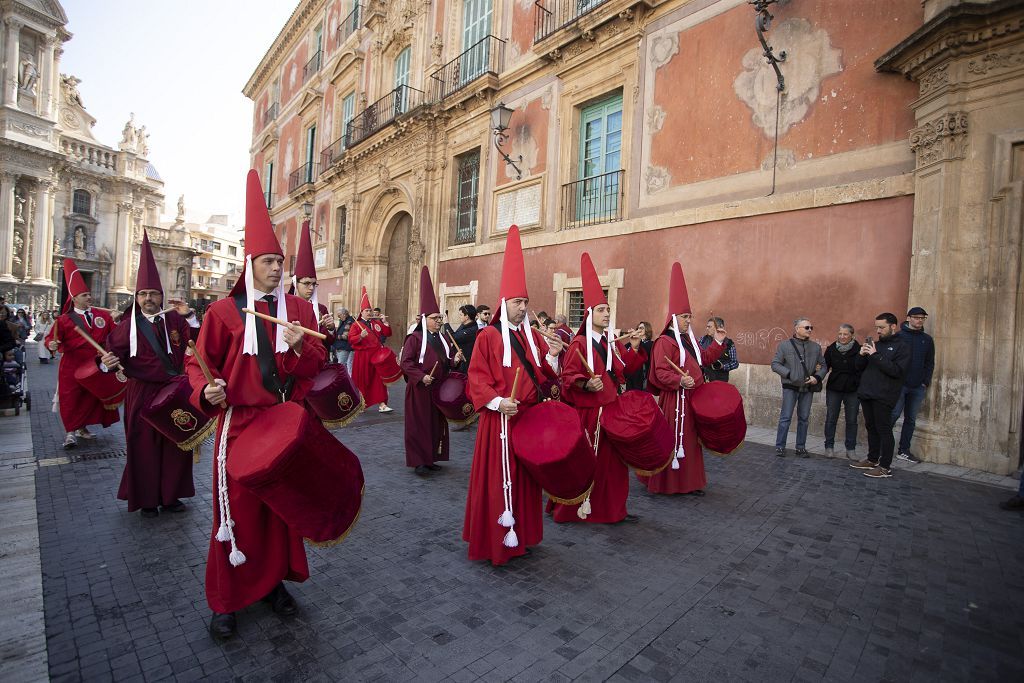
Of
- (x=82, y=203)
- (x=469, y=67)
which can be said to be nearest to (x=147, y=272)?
(x=469, y=67)

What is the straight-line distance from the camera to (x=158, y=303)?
5012 mm

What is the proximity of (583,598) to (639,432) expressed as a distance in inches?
57.6

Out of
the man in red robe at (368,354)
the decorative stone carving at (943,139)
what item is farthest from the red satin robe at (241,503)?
the decorative stone carving at (943,139)

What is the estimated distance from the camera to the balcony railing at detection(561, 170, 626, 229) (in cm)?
1145

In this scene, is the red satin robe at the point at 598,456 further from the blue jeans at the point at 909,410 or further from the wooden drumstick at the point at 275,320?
the blue jeans at the point at 909,410

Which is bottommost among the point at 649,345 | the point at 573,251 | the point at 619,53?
the point at 649,345

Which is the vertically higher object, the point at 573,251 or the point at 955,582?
the point at 573,251

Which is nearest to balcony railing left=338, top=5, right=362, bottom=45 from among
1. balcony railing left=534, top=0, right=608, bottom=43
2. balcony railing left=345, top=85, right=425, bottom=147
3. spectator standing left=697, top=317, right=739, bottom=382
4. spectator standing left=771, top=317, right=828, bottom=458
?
balcony railing left=345, top=85, right=425, bottom=147

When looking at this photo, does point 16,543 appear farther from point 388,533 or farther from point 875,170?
point 875,170

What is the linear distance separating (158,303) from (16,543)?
2195mm

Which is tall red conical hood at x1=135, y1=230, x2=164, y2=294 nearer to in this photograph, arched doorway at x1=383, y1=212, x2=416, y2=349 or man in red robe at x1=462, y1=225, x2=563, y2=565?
man in red robe at x1=462, y1=225, x2=563, y2=565

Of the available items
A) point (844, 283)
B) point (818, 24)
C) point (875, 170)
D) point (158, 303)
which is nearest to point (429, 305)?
point (158, 303)

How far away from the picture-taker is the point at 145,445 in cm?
453

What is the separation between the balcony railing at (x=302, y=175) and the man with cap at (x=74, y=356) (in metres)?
20.9
